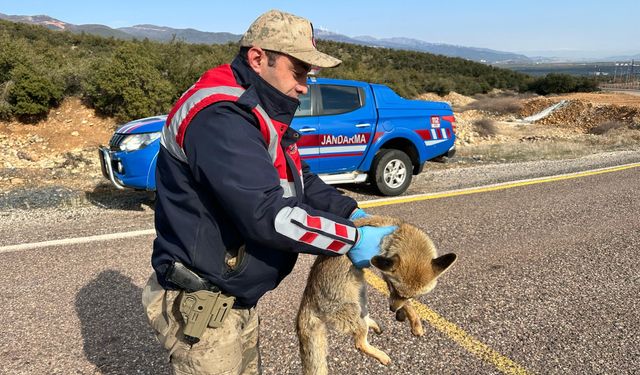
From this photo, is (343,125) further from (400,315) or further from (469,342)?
(400,315)

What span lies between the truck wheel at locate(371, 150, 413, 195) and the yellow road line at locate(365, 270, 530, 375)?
14.6 feet

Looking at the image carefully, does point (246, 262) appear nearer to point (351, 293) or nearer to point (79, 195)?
point (351, 293)

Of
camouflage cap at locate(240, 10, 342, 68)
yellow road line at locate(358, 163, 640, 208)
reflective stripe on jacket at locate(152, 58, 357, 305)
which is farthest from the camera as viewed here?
yellow road line at locate(358, 163, 640, 208)

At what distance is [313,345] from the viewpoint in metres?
2.54

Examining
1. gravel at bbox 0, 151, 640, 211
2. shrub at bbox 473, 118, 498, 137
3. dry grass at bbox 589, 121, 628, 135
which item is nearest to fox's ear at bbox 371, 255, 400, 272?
gravel at bbox 0, 151, 640, 211

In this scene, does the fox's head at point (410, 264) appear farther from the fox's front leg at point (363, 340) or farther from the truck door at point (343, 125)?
the truck door at point (343, 125)

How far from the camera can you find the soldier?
64.2 inches

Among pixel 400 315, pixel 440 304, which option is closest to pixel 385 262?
pixel 400 315

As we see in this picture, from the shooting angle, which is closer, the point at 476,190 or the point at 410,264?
the point at 410,264

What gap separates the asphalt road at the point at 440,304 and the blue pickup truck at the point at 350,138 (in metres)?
0.93

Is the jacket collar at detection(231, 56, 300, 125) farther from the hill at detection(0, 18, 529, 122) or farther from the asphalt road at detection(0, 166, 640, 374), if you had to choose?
the hill at detection(0, 18, 529, 122)

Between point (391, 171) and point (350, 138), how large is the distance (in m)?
1.03

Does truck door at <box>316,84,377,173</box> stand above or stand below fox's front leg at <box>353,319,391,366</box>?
above

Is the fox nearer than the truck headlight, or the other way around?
the fox
